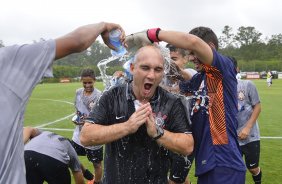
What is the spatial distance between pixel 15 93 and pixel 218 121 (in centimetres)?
214

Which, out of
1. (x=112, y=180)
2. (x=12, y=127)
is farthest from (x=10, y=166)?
(x=112, y=180)

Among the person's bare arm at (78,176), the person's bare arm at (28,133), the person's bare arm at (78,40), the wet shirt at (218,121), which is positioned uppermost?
the person's bare arm at (78,40)

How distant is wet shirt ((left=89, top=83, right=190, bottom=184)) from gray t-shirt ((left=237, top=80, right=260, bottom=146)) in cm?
377

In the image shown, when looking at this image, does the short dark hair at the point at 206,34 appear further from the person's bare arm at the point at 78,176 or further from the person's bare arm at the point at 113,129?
the person's bare arm at the point at 78,176

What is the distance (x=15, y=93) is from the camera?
2.39 meters

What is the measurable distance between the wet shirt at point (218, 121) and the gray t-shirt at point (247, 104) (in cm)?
309

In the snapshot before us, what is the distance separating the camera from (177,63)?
4.72 meters

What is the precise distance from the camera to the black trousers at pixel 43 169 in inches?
196

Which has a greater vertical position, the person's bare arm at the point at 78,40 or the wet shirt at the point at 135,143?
the person's bare arm at the point at 78,40

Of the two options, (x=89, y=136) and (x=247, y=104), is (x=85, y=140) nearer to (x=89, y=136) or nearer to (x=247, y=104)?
(x=89, y=136)

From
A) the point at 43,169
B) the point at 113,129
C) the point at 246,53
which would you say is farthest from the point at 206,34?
the point at 246,53

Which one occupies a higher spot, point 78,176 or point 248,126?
point 248,126

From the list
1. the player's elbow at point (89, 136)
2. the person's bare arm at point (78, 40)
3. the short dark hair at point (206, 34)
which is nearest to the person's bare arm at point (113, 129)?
the player's elbow at point (89, 136)

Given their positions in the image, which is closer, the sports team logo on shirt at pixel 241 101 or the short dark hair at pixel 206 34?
the short dark hair at pixel 206 34
